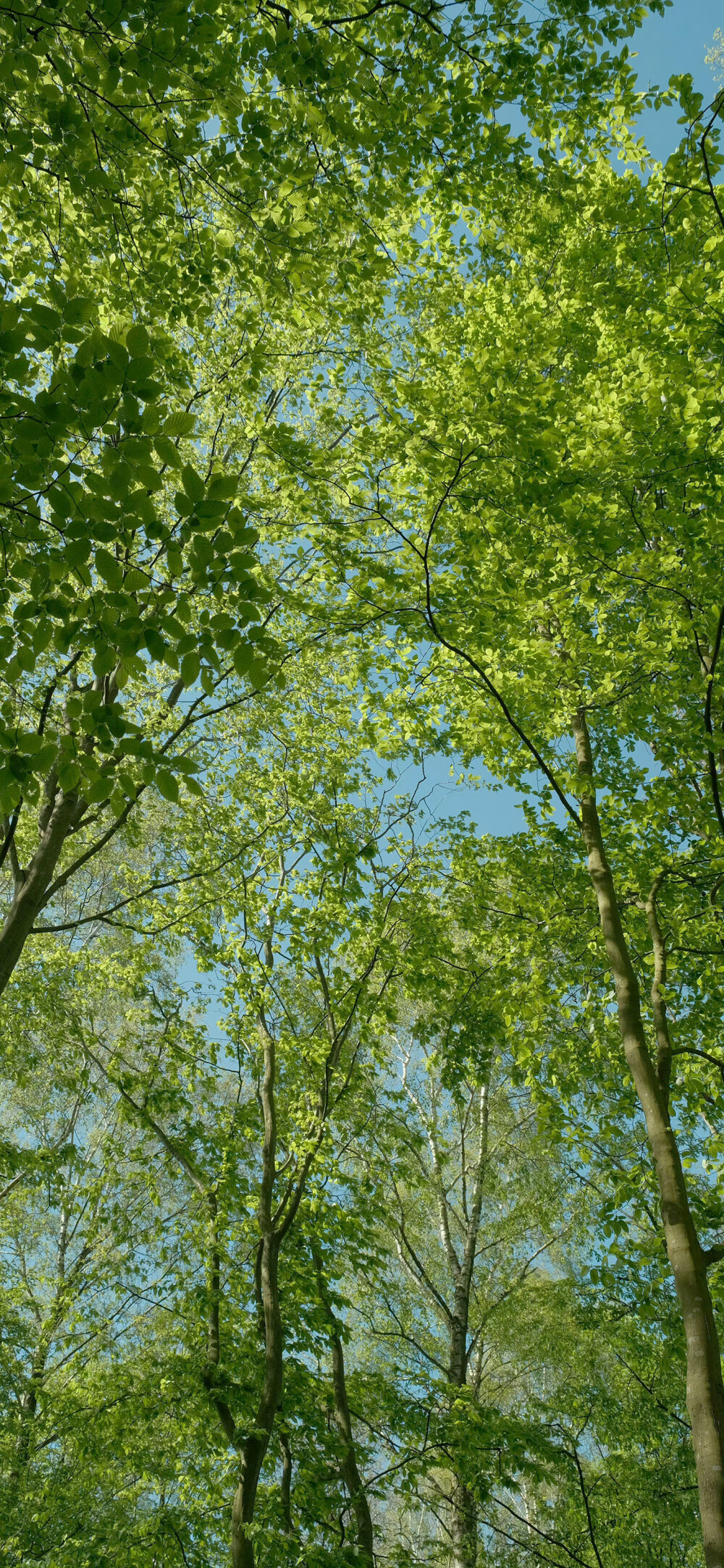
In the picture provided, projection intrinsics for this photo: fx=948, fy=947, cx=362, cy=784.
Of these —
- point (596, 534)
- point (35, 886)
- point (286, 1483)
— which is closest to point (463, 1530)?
point (286, 1483)

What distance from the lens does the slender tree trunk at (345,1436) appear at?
710 centimetres

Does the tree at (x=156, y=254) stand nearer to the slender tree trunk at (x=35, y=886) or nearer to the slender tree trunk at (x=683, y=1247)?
the slender tree trunk at (x=35, y=886)

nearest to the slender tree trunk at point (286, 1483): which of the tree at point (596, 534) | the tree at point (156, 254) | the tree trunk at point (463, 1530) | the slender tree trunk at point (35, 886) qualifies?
the tree trunk at point (463, 1530)

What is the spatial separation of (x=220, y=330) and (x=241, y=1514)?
8.24 metres

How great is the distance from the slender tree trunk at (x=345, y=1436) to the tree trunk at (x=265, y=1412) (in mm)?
1140

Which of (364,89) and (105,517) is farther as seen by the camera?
(364,89)

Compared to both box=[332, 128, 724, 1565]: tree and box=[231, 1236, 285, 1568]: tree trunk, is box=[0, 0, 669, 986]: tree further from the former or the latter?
box=[231, 1236, 285, 1568]: tree trunk

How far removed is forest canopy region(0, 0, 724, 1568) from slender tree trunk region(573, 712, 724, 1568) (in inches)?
0.8

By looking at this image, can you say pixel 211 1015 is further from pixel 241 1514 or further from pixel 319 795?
pixel 241 1514

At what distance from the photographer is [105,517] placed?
2545 mm

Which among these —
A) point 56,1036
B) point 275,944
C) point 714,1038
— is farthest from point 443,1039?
point 56,1036

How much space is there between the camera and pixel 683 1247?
452 centimetres

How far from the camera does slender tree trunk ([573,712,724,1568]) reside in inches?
157

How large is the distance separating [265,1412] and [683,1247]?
3.06 meters
